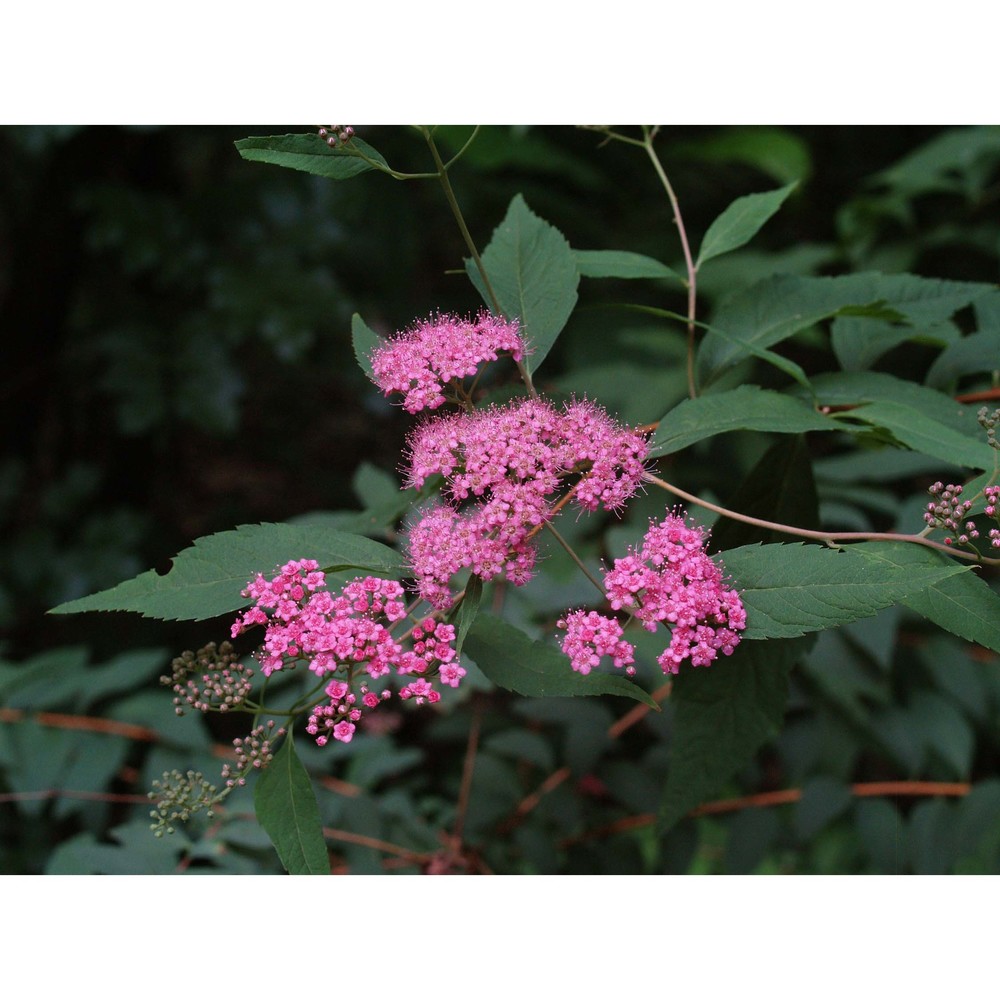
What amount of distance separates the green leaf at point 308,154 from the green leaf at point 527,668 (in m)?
0.38

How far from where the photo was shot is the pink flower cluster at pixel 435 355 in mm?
769

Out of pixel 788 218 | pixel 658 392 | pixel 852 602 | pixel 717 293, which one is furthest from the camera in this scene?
A: pixel 788 218

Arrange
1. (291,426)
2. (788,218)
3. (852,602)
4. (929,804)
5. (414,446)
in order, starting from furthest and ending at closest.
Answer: (291,426)
(788,218)
(929,804)
(414,446)
(852,602)

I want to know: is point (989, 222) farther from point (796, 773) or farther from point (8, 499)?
point (8, 499)

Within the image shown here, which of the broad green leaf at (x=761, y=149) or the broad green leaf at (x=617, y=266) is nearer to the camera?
the broad green leaf at (x=617, y=266)

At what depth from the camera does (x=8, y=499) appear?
2475mm

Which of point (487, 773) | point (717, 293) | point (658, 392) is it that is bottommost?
point (487, 773)

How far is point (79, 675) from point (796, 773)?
126 centimetres

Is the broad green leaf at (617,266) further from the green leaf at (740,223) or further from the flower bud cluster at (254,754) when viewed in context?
the flower bud cluster at (254,754)

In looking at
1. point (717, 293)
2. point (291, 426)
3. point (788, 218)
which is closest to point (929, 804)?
point (717, 293)

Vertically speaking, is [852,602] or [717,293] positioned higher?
[717,293]

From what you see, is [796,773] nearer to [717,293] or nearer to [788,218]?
[717,293]

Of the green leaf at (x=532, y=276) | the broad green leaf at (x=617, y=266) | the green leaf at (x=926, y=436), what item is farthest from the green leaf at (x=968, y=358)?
the green leaf at (x=532, y=276)

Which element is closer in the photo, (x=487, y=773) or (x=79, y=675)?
(x=487, y=773)
